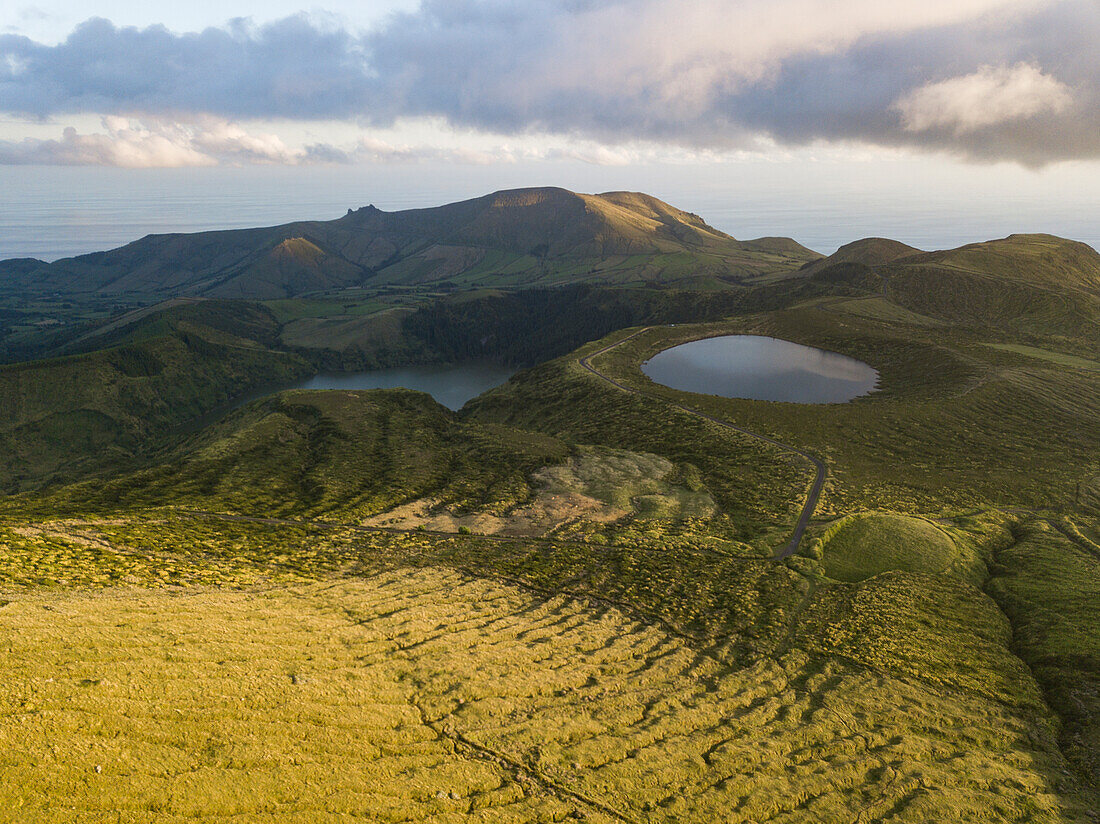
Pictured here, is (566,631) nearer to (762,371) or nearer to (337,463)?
(337,463)

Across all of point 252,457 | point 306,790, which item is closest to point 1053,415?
point 306,790

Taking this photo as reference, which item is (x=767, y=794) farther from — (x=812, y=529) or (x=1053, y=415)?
(x=1053, y=415)

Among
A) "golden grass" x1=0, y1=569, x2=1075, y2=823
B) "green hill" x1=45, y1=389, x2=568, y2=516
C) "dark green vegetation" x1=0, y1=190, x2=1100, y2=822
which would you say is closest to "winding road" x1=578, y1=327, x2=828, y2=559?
"dark green vegetation" x1=0, y1=190, x2=1100, y2=822

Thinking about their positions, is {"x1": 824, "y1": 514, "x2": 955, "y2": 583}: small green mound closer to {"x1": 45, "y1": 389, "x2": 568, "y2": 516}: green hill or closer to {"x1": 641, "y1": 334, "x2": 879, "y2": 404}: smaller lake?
{"x1": 45, "y1": 389, "x2": 568, "y2": 516}: green hill

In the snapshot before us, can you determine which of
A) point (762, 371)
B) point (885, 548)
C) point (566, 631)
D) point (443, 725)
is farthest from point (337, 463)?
point (762, 371)

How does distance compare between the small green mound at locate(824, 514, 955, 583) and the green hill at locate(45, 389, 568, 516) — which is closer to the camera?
the small green mound at locate(824, 514, 955, 583)
